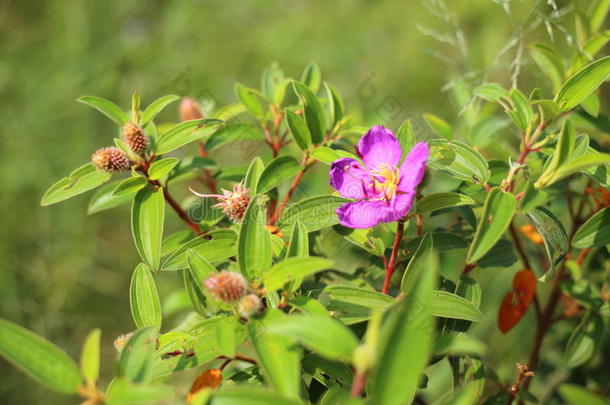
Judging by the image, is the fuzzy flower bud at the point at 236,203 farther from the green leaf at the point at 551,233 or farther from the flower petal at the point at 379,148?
the green leaf at the point at 551,233

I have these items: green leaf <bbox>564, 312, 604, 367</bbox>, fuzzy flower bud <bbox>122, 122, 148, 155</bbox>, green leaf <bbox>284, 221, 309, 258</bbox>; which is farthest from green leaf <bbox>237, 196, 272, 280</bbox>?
green leaf <bbox>564, 312, 604, 367</bbox>

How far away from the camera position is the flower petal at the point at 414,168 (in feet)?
3.54

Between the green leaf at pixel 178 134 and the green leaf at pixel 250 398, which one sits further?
the green leaf at pixel 178 134

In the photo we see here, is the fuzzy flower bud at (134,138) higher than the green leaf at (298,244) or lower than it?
higher

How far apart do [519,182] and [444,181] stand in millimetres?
226

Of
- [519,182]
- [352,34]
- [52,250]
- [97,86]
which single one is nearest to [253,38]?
[352,34]

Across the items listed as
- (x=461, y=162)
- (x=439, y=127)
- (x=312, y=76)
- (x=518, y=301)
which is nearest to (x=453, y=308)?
(x=461, y=162)

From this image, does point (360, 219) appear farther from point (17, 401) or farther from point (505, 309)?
point (17, 401)

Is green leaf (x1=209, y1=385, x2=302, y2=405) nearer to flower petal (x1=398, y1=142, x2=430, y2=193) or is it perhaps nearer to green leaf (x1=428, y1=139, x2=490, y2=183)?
flower petal (x1=398, y1=142, x2=430, y2=193)

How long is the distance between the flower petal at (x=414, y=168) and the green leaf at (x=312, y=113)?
29 centimetres

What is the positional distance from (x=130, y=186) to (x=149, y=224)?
4.0 inches

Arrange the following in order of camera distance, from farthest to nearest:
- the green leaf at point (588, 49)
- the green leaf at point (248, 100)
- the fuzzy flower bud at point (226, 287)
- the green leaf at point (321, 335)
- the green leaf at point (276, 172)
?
1. the green leaf at point (248, 100)
2. the green leaf at point (588, 49)
3. the green leaf at point (276, 172)
4. the fuzzy flower bud at point (226, 287)
5. the green leaf at point (321, 335)

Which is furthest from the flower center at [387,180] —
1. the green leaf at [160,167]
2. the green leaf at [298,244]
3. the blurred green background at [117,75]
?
the blurred green background at [117,75]

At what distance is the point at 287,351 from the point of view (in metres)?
0.82
